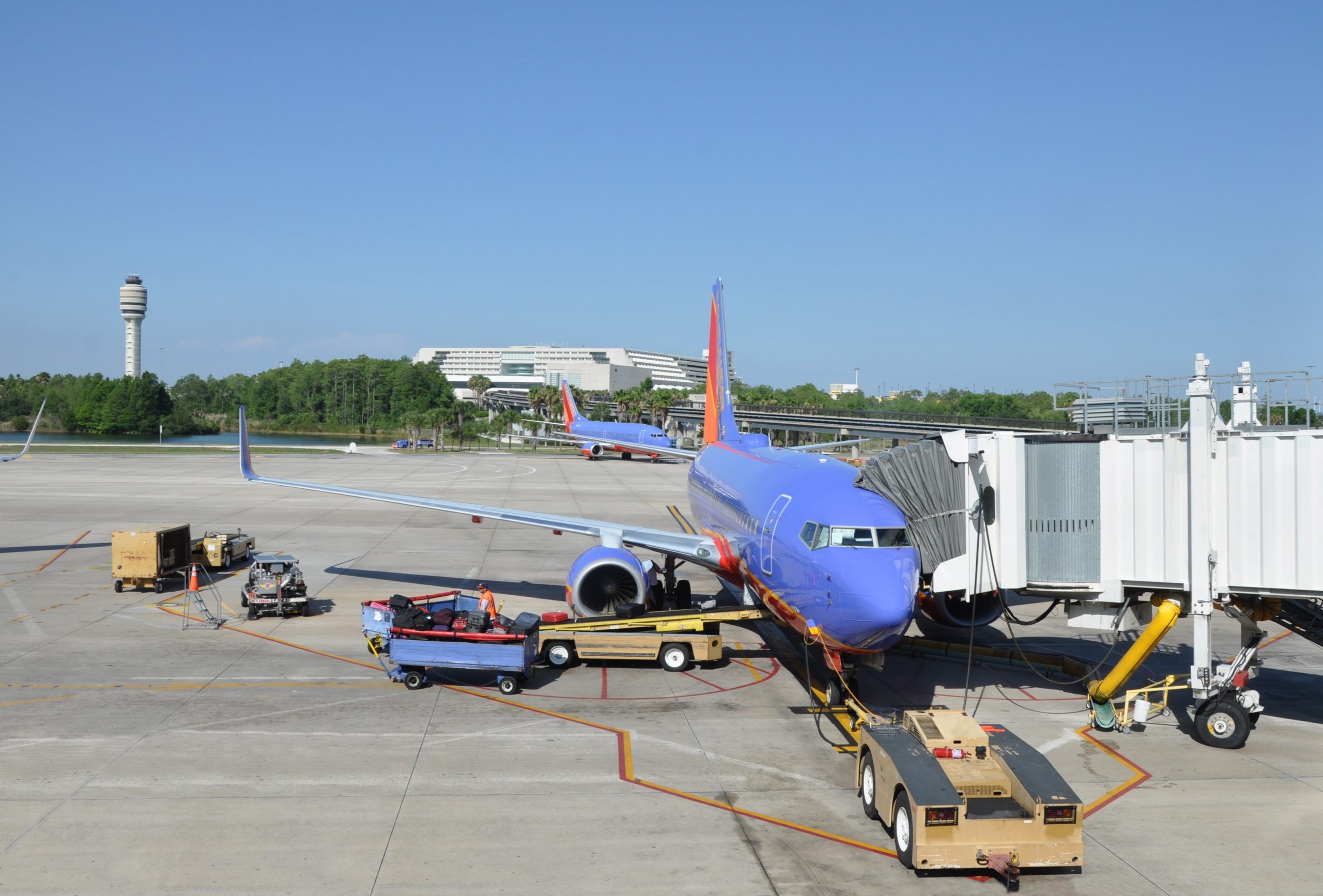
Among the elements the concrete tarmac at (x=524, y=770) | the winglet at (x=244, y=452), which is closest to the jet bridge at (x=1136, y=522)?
the concrete tarmac at (x=524, y=770)

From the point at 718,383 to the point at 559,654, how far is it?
668 inches

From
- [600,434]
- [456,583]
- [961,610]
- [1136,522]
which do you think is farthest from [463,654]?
[600,434]

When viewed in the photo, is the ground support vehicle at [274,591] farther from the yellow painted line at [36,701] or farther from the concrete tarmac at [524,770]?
the yellow painted line at [36,701]

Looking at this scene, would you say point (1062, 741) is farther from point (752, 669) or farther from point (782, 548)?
point (752, 669)

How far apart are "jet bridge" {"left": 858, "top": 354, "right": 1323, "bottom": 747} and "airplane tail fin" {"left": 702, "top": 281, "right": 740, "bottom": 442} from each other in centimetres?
1574

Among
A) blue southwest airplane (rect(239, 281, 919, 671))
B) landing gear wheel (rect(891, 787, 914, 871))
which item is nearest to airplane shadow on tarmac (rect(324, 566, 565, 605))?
blue southwest airplane (rect(239, 281, 919, 671))

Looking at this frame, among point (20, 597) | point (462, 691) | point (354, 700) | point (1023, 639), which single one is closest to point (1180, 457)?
point (1023, 639)

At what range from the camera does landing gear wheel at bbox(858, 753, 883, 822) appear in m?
13.2

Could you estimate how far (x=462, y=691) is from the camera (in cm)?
1975

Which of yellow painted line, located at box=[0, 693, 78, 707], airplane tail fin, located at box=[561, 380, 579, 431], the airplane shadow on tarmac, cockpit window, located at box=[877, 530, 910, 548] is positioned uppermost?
airplane tail fin, located at box=[561, 380, 579, 431]

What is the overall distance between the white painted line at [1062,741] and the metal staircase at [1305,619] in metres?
4.71

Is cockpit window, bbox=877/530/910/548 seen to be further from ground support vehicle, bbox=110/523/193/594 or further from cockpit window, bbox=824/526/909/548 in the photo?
ground support vehicle, bbox=110/523/193/594

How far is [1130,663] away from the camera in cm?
1778

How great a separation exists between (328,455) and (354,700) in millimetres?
92683
